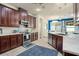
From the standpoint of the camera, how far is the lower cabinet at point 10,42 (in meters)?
3.88

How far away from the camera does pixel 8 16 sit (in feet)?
15.0

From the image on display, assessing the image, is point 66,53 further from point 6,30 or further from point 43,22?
point 43,22

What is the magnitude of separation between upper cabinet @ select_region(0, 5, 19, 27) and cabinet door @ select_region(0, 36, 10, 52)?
67 centimetres

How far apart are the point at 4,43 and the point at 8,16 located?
139 centimetres

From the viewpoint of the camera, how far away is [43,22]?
9.89m

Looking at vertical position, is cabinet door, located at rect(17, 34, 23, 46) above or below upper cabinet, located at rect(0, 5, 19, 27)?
below

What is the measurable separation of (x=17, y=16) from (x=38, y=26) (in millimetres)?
3403

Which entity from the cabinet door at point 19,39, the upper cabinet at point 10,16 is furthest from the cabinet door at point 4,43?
the cabinet door at point 19,39

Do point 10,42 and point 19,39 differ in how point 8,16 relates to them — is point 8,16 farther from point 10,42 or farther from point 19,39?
point 19,39

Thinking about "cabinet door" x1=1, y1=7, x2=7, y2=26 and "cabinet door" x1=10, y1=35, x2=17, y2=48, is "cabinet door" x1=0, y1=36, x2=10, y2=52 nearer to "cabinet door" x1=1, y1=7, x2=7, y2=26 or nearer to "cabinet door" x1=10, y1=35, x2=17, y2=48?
"cabinet door" x1=10, y1=35, x2=17, y2=48

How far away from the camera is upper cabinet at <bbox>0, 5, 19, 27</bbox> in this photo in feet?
13.7

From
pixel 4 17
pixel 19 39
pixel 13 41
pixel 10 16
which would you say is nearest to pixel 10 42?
pixel 13 41

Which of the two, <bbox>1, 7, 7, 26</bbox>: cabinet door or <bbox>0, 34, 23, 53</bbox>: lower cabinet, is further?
<bbox>1, 7, 7, 26</bbox>: cabinet door

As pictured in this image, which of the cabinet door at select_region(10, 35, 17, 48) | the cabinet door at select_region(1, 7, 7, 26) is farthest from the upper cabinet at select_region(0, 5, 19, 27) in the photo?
→ the cabinet door at select_region(10, 35, 17, 48)
